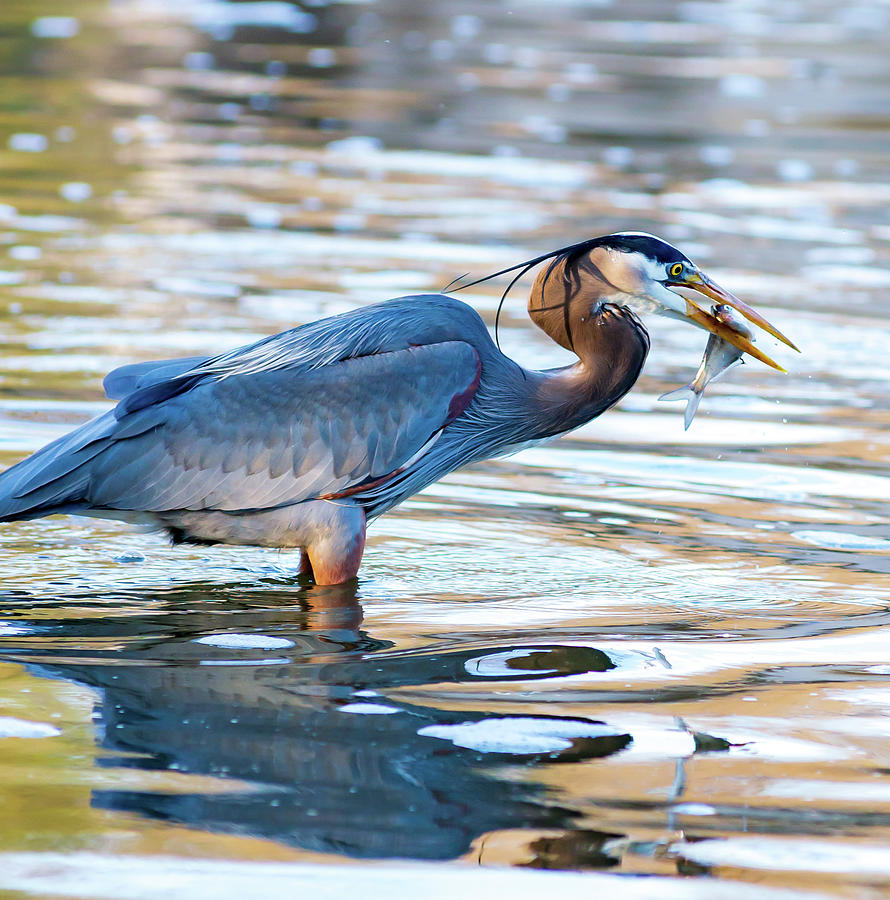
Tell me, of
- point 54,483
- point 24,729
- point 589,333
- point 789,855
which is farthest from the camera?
point 589,333

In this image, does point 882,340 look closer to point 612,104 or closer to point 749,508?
point 749,508

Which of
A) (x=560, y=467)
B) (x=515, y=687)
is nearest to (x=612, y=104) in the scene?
(x=560, y=467)

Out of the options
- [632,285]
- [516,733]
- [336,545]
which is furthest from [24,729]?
[632,285]

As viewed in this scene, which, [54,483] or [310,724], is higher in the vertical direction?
[54,483]

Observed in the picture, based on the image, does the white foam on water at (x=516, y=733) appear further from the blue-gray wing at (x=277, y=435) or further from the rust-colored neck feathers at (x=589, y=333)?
the rust-colored neck feathers at (x=589, y=333)

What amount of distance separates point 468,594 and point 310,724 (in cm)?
142

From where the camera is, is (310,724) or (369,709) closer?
(310,724)

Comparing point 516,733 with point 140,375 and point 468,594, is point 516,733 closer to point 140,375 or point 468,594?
point 468,594

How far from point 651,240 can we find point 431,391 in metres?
1.02

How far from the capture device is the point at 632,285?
6539 mm

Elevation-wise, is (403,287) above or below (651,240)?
below

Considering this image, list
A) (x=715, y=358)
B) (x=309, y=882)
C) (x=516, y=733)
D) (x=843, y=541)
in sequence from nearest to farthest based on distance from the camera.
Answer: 1. (x=309, y=882)
2. (x=516, y=733)
3. (x=715, y=358)
4. (x=843, y=541)

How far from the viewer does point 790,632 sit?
584 cm

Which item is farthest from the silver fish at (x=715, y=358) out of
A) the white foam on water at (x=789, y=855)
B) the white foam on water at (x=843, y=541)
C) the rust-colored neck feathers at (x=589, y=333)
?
the white foam on water at (x=789, y=855)
